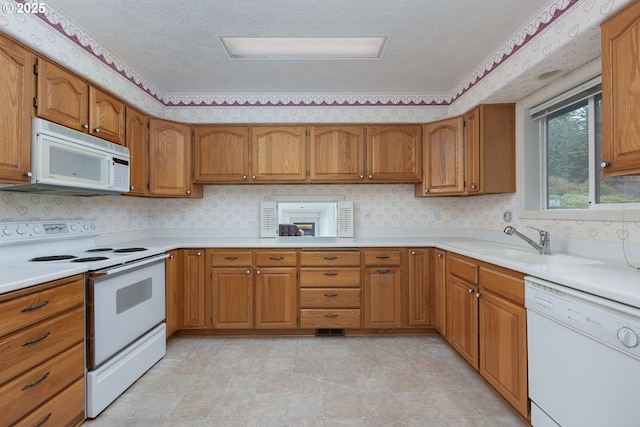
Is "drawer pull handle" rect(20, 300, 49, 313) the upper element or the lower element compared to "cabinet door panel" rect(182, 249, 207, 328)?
upper

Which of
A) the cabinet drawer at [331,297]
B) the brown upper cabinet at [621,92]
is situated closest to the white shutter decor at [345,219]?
the cabinet drawer at [331,297]

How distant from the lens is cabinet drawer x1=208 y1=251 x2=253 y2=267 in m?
2.86

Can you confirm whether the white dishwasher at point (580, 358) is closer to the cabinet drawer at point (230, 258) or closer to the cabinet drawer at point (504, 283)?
the cabinet drawer at point (504, 283)

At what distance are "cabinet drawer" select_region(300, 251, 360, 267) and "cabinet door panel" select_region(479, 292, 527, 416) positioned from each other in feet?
3.71

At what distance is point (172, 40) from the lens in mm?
2307

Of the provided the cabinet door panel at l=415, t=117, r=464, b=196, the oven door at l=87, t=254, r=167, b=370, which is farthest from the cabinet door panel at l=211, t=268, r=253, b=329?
the cabinet door panel at l=415, t=117, r=464, b=196

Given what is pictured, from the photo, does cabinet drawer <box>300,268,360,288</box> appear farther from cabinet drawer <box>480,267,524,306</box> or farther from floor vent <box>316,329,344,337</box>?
cabinet drawer <box>480,267,524,306</box>

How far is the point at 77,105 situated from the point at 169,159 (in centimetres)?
100

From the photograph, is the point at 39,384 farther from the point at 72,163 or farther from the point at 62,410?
the point at 72,163

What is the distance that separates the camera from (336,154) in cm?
314

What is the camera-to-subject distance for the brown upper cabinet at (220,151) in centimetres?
313

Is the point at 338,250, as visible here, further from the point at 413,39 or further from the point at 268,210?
the point at 413,39

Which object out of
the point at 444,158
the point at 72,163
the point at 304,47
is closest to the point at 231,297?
the point at 72,163

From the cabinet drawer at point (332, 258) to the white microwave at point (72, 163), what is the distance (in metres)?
1.64
